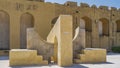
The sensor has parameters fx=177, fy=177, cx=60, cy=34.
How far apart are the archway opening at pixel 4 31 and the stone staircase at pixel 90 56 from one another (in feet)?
26.5

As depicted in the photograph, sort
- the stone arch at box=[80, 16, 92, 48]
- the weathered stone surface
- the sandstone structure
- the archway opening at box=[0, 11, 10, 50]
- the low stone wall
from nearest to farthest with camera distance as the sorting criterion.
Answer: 1. the low stone wall
2. the weathered stone surface
3. the sandstone structure
4. the archway opening at box=[0, 11, 10, 50]
5. the stone arch at box=[80, 16, 92, 48]

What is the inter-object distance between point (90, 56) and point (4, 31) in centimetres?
906

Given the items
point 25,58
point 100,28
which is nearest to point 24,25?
point 25,58

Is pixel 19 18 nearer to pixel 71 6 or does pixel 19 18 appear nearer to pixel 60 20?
pixel 71 6

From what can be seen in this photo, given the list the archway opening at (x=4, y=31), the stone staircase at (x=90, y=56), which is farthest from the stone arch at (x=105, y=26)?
the archway opening at (x=4, y=31)

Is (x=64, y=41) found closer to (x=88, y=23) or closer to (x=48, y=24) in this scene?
(x=48, y=24)

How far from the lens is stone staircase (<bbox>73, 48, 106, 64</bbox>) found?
1073cm

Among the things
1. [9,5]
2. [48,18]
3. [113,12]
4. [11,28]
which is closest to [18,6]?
[9,5]

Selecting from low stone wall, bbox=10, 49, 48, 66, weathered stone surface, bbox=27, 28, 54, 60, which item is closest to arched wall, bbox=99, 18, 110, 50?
weathered stone surface, bbox=27, 28, 54, 60

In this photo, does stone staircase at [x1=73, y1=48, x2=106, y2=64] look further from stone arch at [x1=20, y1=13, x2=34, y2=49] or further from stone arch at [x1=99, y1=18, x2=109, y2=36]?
stone arch at [x1=99, y1=18, x2=109, y2=36]

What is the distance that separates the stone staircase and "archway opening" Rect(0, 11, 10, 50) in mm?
8087

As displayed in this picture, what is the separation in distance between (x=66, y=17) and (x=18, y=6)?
838 cm

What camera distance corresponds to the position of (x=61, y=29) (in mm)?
9273

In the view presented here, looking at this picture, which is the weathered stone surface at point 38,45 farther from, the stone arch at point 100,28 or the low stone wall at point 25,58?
the stone arch at point 100,28
